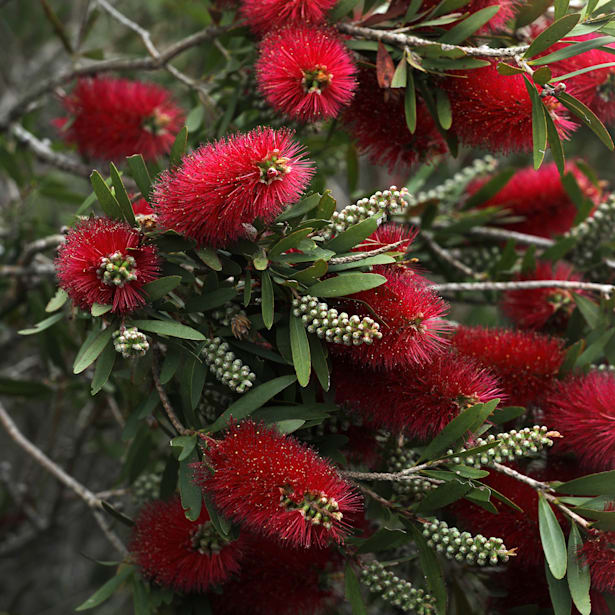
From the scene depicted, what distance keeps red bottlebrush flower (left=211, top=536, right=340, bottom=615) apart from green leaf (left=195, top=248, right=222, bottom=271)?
44 cm

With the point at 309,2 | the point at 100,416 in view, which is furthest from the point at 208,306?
the point at 100,416

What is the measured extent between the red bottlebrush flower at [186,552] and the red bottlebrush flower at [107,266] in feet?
1.13

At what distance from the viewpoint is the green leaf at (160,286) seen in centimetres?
95

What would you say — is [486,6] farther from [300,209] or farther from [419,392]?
[419,392]

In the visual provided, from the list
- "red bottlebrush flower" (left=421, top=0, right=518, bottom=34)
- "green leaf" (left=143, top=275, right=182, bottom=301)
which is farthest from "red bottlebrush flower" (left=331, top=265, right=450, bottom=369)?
"red bottlebrush flower" (left=421, top=0, right=518, bottom=34)

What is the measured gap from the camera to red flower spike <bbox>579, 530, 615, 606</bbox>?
93 cm

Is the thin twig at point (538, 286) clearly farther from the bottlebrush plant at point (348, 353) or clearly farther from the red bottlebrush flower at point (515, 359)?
the red bottlebrush flower at point (515, 359)

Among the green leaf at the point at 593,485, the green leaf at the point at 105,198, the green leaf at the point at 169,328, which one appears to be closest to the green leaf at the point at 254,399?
the green leaf at the point at 169,328

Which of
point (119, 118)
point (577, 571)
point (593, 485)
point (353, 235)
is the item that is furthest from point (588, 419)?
point (119, 118)

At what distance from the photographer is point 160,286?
0.97 m

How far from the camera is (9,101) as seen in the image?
266 cm

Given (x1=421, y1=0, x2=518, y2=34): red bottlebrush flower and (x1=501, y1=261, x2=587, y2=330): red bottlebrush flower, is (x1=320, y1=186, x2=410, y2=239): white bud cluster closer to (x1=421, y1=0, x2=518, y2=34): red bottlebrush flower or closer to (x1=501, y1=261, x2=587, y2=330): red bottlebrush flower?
(x1=421, y1=0, x2=518, y2=34): red bottlebrush flower

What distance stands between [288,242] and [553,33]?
466mm

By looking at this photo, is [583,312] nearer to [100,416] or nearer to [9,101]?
[100,416]
